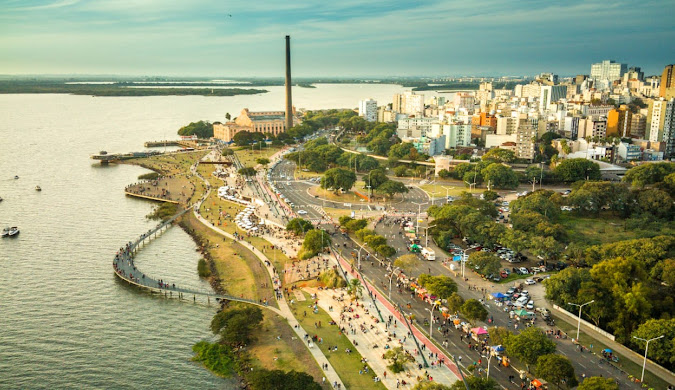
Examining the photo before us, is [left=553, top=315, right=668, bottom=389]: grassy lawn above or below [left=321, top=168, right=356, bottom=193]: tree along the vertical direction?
below

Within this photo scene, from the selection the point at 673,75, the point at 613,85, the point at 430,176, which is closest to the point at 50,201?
the point at 430,176

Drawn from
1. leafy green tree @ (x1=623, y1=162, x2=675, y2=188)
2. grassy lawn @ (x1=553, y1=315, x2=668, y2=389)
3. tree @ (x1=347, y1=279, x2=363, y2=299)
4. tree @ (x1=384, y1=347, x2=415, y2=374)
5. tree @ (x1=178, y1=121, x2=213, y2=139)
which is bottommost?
grassy lawn @ (x1=553, y1=315, x2=668, y2=389)

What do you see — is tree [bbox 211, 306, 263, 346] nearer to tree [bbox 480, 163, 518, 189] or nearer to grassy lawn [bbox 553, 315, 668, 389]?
grassy lawn [bbox 553, 315, 668, 389]

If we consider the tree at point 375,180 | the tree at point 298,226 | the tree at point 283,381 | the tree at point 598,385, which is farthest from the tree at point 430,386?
the tree at point 375,180

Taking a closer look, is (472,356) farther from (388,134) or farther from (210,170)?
(388,134)

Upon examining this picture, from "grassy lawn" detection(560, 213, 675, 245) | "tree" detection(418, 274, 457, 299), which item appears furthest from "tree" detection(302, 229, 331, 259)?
"grassy lawn" detection(560, 213, 675, 245)

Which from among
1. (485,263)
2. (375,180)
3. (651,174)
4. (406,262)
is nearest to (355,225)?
(406,262)

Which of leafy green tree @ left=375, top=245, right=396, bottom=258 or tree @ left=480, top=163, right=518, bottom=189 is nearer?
leafy green tree @ left=375, top=245, right=396, bottom=258

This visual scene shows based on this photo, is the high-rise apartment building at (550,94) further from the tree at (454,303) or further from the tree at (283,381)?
the tree at (283,381)
